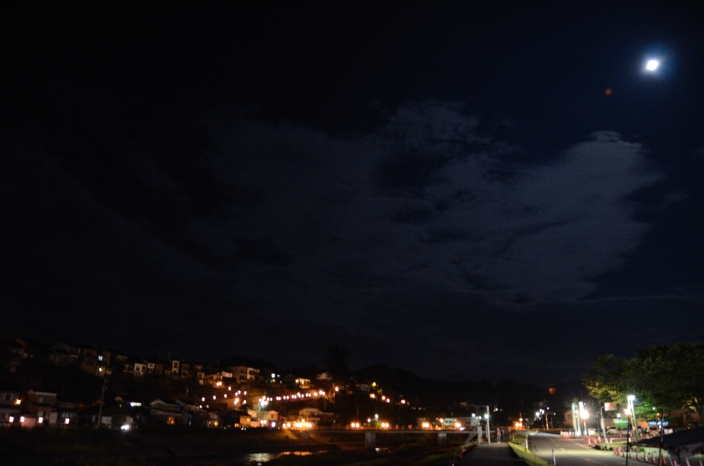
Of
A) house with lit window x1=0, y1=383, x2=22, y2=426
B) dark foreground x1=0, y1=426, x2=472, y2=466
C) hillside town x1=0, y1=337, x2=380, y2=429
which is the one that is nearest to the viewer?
dark foreground x1=0, y1=426, x2=472, y2=466

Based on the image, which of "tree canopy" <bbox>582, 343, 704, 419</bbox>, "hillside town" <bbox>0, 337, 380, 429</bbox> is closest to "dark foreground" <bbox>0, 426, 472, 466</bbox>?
"hillside town" <bbox>0, 337, 380, 429</bbox>

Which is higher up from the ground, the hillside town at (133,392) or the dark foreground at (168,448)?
the hillside town at (133,392)

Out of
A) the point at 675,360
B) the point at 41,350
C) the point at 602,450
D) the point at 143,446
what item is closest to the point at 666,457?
the point at 602,450

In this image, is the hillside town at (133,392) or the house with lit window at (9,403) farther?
the hillside town at (133,392)

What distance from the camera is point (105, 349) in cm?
9206

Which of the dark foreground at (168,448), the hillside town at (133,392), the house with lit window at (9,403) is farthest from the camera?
the hillside town at (133,392)

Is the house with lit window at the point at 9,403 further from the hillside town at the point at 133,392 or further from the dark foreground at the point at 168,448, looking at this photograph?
the dark foreground at the point at 168,448

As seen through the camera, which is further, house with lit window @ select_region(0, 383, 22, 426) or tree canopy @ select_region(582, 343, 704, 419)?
house with lit window @ select_region(0, 383, 22, 426)

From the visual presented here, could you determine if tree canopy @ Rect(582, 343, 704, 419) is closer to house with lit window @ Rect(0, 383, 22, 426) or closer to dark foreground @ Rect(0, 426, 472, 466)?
dark foreground @ Rect(0, 426, 472, 466)

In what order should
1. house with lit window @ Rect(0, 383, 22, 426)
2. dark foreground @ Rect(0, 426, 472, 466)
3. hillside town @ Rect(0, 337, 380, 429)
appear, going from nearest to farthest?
dark foreground @ Rect(0, 426, 472, 466), house with lit window @ Rect(0, 383, 22, 426), hillside town @ Rect(0, 337, 380, 429)

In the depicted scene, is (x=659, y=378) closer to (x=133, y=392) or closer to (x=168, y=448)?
(x=168, y=448)

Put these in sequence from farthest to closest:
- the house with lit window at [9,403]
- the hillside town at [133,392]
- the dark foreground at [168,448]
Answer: the hillside town at [133,392]
the house with lit window at [9,403]
the dark foreground at [168,448]

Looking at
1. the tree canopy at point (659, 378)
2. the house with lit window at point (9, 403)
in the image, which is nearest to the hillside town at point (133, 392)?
the house with lit window at point (9, 403)

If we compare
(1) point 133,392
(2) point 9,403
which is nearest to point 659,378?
(2) point 9,403
